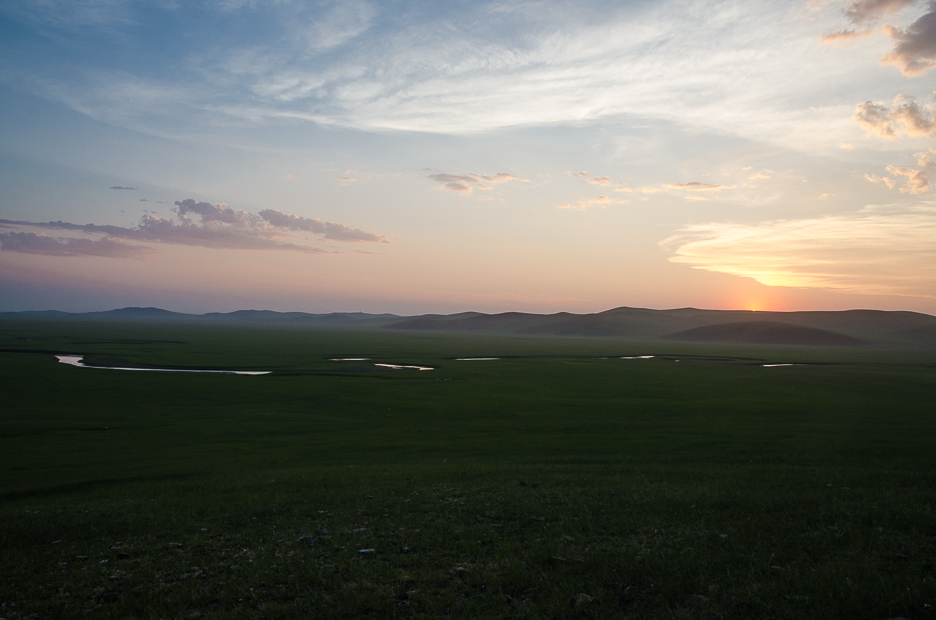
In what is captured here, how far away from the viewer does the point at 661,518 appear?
11.6m

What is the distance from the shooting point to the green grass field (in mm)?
7848

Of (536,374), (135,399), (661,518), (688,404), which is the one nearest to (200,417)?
(135,399)

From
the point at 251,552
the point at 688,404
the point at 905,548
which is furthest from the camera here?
the point at 688,404

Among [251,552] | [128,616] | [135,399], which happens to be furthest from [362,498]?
[135,399]

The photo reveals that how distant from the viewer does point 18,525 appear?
12836mm

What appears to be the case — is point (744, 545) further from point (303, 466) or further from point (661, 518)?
point (303, 466)

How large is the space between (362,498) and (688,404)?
3589cm

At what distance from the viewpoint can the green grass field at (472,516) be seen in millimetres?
7848

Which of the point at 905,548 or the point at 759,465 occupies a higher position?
the point at 905,548

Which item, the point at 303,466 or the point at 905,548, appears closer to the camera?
the point at 905,548

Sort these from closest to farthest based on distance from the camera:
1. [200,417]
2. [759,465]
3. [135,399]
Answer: [759,465]
[200,417]
[135,399]

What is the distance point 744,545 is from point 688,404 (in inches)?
1442

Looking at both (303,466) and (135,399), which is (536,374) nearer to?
(135,399)

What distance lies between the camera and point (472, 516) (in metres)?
12.5
